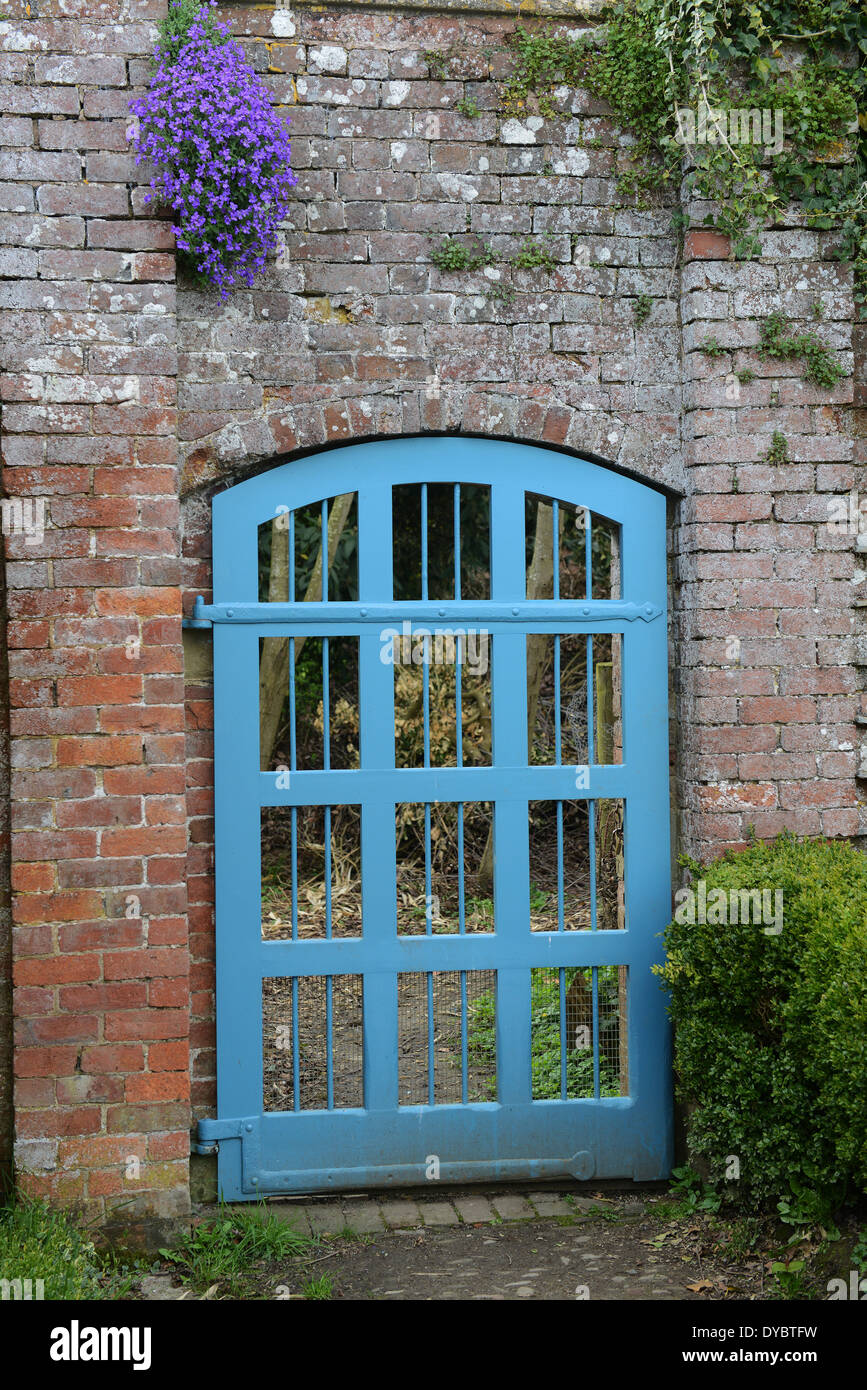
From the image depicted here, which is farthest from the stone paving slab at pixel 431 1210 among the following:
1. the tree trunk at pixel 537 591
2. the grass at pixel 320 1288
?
the tree trunk at pixel 537 591

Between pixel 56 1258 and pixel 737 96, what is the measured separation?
4.41 metres

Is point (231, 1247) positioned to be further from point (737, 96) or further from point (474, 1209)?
point (737, 96)

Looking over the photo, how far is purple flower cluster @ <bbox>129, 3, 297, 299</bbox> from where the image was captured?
12.0ft

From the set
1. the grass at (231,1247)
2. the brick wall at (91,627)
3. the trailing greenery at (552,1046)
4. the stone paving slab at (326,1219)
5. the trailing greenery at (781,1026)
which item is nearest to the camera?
the trailing greenery at (781,1026)

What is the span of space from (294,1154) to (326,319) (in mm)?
2968

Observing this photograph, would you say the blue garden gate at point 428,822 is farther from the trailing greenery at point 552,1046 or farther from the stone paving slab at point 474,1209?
the trailing greenery at point 552,1046

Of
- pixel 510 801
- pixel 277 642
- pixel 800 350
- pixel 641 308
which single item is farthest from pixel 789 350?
pixel 277 642

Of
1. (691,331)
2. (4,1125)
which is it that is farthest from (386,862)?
(691,331)

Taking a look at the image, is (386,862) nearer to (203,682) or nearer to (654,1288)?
(203,682)

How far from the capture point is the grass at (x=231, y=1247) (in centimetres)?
363

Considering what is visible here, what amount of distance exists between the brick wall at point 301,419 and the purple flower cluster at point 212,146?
14 centimetres

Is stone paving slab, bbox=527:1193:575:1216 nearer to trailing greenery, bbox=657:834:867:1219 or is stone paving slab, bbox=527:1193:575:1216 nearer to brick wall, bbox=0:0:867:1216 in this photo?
trailing greenery, bbox=657:834:867:1219

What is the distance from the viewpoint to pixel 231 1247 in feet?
12.4

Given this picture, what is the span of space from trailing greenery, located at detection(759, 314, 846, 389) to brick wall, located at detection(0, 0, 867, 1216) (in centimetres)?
6
